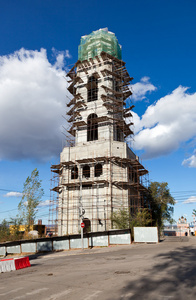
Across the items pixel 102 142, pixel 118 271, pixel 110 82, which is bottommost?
pixel 118 271

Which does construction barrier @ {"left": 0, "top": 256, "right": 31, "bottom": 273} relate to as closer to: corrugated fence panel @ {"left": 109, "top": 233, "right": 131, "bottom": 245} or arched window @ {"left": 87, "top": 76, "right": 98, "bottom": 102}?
corrugated fence panel @ {"left": 109, "top": 233, "right": 131, "bottom": 245}

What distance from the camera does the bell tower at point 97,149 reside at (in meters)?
31.7

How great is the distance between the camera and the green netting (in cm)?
4222

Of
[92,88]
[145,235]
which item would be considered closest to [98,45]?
[92,88]

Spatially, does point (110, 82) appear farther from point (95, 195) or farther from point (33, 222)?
point (33, 222)

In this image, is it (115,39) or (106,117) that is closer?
(106,117)

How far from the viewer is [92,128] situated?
38.2 meters

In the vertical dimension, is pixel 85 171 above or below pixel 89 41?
below

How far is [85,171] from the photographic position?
34969 millimetres

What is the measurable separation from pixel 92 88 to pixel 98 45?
321 inches

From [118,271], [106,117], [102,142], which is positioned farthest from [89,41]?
[118,271]

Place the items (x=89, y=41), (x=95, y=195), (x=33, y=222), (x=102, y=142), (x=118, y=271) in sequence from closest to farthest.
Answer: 1. (x=118, y=271)
2. (x=95, y=195)
3. (x=102, y=142)
4. (x=33, y=222)
5. (x=89, y=41)

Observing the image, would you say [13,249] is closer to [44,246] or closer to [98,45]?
[44,246]

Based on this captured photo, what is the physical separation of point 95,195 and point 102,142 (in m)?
7.40
